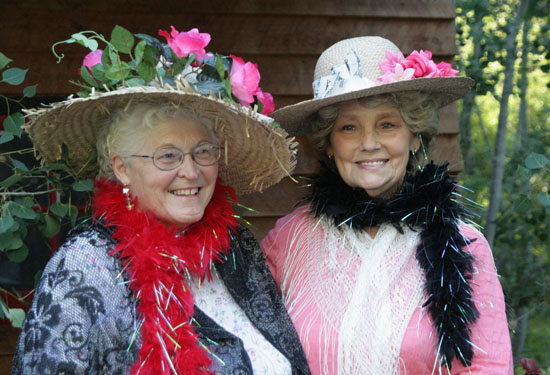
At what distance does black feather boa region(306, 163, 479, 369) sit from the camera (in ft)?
6.75

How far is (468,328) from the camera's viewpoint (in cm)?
206

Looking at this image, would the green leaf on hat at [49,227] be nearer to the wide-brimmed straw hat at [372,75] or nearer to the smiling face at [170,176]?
the smiling face at [170,176]

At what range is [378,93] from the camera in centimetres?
222

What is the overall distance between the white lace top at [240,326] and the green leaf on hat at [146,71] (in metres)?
0.68

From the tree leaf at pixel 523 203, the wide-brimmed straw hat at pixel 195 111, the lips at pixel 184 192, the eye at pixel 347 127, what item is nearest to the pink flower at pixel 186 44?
the wide-brimmed straw hat at pixel 195 111

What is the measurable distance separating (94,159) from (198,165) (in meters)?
0.45

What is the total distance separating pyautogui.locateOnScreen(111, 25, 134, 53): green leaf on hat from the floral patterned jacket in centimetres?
56

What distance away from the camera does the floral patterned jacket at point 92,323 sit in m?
1.67

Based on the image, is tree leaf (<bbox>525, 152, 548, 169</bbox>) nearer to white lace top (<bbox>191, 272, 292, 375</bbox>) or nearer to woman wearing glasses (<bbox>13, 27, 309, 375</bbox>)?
woman wearing glasses (<bbox>13, 27, 309, 375</bbox>)

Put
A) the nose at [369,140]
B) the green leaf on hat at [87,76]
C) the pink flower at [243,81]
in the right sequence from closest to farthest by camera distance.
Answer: the green leaf on hat at [87,76] → the pink flower at [243,81] → the nose at [369,140]

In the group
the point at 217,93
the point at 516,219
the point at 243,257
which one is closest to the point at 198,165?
the point at 217,93

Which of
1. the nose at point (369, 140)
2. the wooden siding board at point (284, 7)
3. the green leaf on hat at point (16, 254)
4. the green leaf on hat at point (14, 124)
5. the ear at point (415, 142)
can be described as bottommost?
the green leaf on hat at point (16, 254)

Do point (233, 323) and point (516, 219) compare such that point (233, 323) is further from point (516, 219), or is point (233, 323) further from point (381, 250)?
point (516, 219)

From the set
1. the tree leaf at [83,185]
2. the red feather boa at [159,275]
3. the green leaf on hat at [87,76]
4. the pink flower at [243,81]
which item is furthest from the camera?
the tree leaf at [83,185]
